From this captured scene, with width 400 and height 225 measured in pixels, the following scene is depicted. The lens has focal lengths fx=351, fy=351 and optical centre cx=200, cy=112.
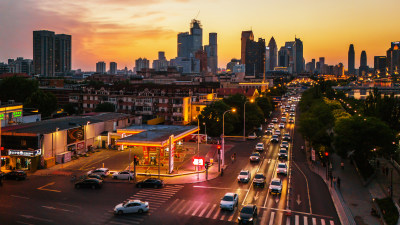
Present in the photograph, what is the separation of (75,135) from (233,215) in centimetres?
3291

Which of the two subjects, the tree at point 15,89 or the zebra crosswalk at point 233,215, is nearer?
the zebra crosswalk at point 233,215

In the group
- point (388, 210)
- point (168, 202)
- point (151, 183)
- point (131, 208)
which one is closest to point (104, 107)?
point (151, 183)

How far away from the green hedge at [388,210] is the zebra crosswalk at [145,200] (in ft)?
61.2

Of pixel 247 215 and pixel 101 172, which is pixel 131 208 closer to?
pixel 247 215

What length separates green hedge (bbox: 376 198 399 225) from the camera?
27766 millimetres

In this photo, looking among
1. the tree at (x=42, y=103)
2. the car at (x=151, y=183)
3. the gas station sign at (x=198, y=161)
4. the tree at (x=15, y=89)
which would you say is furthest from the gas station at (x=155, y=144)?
the tree at (x=15, y=89)

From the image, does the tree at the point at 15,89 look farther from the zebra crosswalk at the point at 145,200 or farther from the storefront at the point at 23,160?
the zebra crosswalk at the point at 145,200

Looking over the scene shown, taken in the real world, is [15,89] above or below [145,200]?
above

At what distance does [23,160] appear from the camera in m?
45.2

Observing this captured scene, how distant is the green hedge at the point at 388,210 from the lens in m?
27.8

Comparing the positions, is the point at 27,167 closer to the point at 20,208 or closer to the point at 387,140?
the point at 20,208

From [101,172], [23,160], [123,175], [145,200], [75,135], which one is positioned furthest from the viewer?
[75,135]

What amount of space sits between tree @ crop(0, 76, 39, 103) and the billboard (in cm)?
5829

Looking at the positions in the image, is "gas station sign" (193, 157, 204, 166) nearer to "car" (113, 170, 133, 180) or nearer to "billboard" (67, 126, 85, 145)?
"car" (113, 170, 133, 180)
